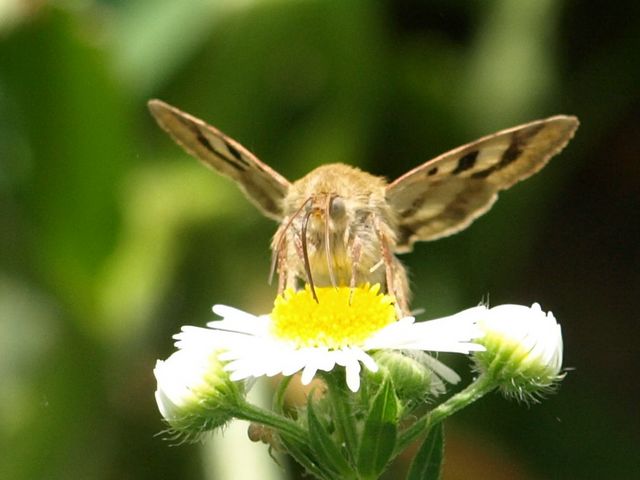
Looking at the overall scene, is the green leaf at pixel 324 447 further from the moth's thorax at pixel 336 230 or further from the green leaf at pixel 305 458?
the moth's thorax at pixel 336 230

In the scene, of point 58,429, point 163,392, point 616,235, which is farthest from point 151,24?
point 163,392

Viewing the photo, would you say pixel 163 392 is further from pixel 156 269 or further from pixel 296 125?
pixel 296 125

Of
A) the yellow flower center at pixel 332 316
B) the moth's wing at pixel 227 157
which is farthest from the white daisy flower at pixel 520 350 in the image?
the moth's wing at pixel 227 157

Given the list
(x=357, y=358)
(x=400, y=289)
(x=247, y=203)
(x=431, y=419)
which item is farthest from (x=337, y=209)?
(x=247, y=203)

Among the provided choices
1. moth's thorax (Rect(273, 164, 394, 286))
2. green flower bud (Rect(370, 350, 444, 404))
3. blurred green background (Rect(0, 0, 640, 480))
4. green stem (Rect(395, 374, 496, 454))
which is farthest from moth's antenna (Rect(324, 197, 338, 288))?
blurred green background (Rect(0, 0, 640, 480))

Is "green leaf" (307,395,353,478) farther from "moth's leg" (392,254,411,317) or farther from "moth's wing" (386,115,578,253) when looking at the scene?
"moth's wing" (386,115,578,253)

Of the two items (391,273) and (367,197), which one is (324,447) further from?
(367,197)
